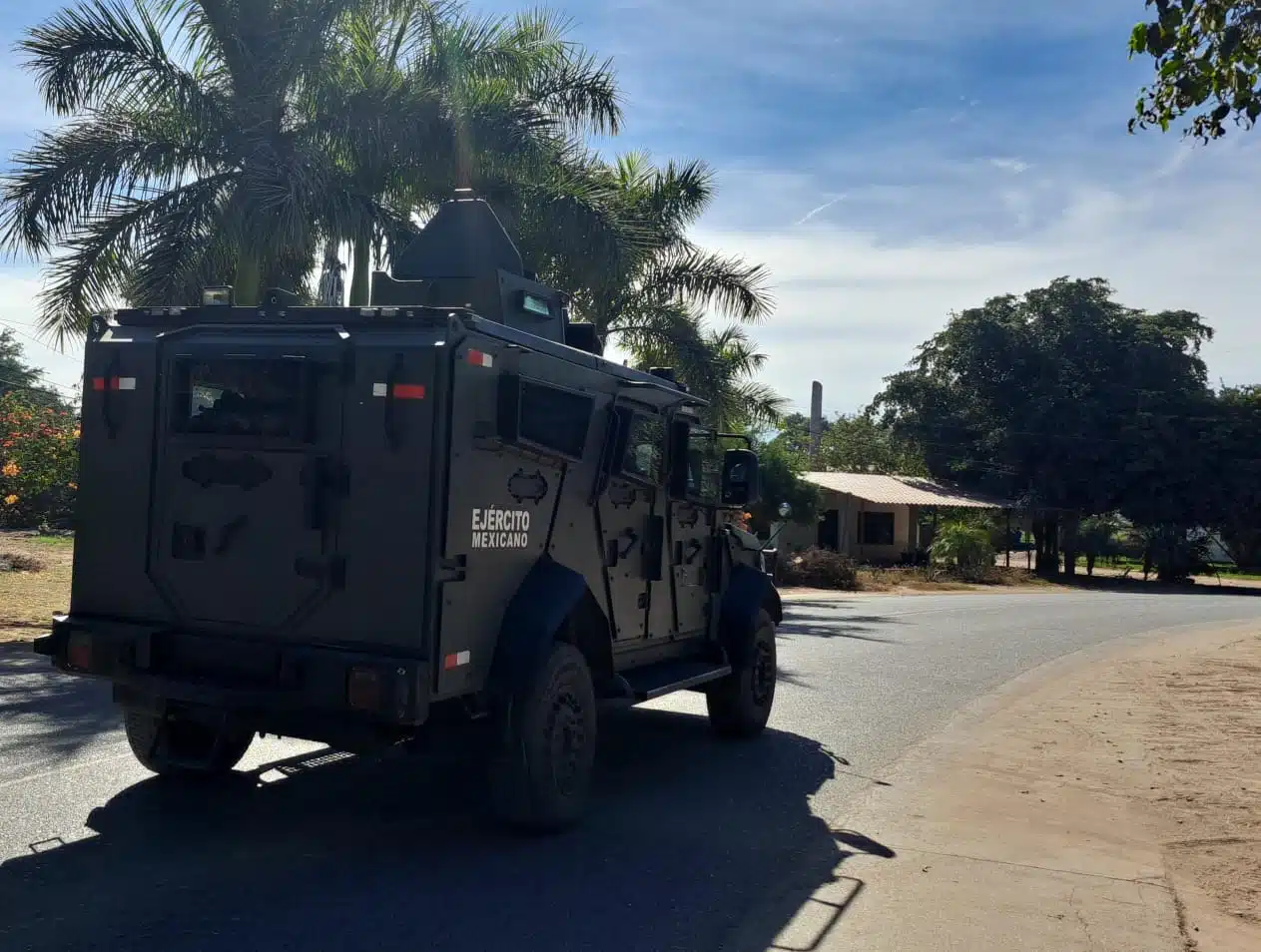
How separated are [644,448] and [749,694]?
241 cm

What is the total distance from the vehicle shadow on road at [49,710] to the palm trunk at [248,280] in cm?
547

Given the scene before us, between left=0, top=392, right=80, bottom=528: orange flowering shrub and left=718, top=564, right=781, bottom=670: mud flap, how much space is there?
58.1ft

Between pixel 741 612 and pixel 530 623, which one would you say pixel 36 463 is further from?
pixel 530 623

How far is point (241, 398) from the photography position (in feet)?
19.2

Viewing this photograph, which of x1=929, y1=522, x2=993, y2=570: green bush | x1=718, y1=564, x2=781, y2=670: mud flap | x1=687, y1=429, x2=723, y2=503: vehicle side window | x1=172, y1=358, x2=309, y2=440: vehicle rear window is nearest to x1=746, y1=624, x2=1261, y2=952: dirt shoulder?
x1=718, y1=564, x2=781, y2=670: mud flap

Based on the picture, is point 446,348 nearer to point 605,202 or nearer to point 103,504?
point 103,504

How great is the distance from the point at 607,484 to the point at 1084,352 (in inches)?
1625

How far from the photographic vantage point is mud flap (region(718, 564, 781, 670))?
882 cm

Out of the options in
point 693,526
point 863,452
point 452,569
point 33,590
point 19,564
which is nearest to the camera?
point 452,569

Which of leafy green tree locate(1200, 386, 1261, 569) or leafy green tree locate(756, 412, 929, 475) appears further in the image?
leafy green tree locate(756, 412, 929, 475)

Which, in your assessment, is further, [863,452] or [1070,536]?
[863,452]

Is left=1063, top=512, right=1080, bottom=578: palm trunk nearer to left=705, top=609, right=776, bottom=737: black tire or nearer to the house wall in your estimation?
the house wall

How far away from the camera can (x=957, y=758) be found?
29.9ft

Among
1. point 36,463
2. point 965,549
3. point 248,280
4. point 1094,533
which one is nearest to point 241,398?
point 248,280
